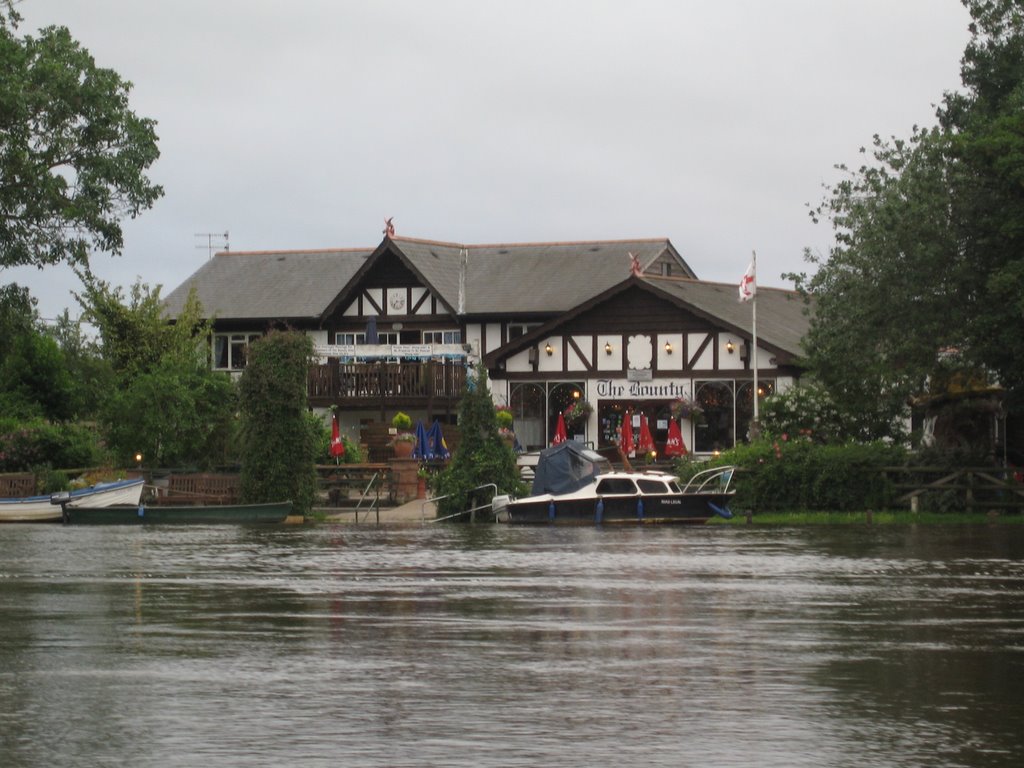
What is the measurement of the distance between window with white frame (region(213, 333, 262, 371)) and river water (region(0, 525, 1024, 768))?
37739 millimetres

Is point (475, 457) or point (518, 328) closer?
point (475, 457)

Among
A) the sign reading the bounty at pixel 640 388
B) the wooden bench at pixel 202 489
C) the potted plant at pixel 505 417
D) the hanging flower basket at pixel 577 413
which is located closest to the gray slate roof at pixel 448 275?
the sign reading the bounty at pixel 640 388

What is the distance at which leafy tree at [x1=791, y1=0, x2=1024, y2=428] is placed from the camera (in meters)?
37.4

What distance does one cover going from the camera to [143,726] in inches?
471

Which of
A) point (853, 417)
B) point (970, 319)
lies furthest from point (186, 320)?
point (970, 319)

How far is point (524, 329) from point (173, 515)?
21.2m

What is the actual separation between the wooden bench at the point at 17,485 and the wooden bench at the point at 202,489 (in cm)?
403

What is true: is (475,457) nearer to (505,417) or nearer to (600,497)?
(600,497)

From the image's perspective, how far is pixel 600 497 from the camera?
40656 millimetres

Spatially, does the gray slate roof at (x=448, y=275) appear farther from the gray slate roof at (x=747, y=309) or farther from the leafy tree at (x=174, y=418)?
the leafy tree at (x=174, y=418)

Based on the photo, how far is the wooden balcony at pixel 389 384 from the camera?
5997cm

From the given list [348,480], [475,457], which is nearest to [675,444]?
[475,457]

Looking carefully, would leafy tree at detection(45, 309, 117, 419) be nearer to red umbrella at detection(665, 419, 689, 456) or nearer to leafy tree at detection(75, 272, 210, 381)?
leafy tree at detection(75, 272, 210, 381)

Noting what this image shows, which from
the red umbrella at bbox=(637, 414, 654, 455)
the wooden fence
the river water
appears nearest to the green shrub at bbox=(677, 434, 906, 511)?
the wooden fence
